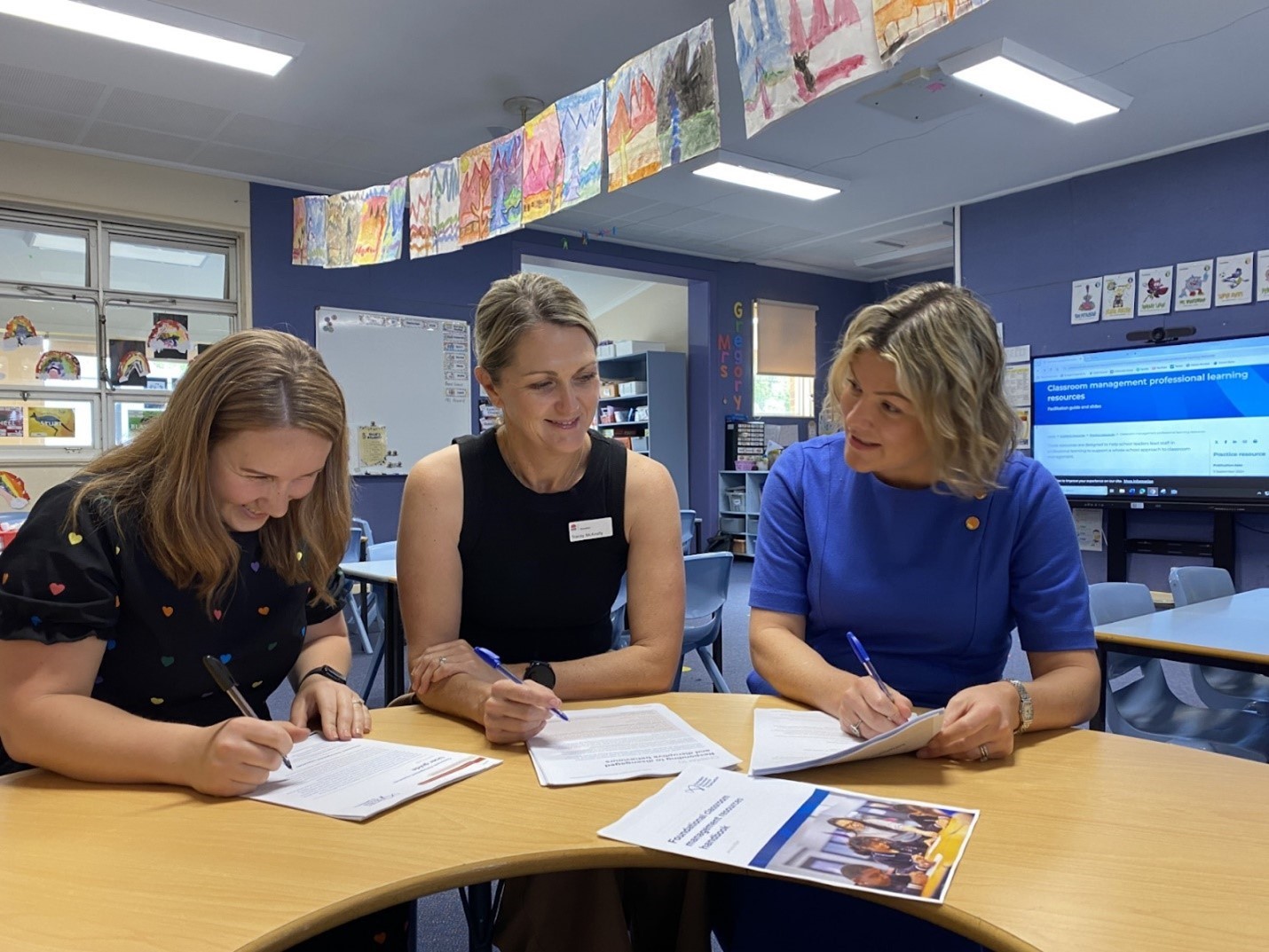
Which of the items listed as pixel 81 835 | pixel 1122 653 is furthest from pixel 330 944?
pixel 1122 653

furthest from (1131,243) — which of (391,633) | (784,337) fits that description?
(391,633)

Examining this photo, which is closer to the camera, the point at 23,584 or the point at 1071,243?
the point at 23,584

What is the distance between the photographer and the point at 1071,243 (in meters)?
5.79

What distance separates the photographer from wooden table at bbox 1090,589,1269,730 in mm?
1901

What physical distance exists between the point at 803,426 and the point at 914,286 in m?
7.53

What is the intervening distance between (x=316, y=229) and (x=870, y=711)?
14.9 feet

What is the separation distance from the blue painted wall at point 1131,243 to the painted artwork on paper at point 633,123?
4.10m

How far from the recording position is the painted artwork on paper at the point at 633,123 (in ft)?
8.71

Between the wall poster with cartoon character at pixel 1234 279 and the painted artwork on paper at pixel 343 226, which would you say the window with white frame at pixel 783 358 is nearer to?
the wall poster with cartoon character at pixel 1234 279

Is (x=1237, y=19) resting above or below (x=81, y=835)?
above

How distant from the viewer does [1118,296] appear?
217 inches

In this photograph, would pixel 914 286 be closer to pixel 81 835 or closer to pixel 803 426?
pixel 81 835

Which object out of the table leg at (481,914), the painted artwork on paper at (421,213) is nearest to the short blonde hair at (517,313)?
the table leg at (481,914)

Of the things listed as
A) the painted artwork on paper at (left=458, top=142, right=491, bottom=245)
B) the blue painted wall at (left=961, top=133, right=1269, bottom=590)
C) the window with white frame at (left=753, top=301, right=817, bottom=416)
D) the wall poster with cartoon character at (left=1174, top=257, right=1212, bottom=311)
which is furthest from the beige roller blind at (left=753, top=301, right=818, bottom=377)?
the painted artwork on paper at (left=458, top=142, right=491, bottom=245)
